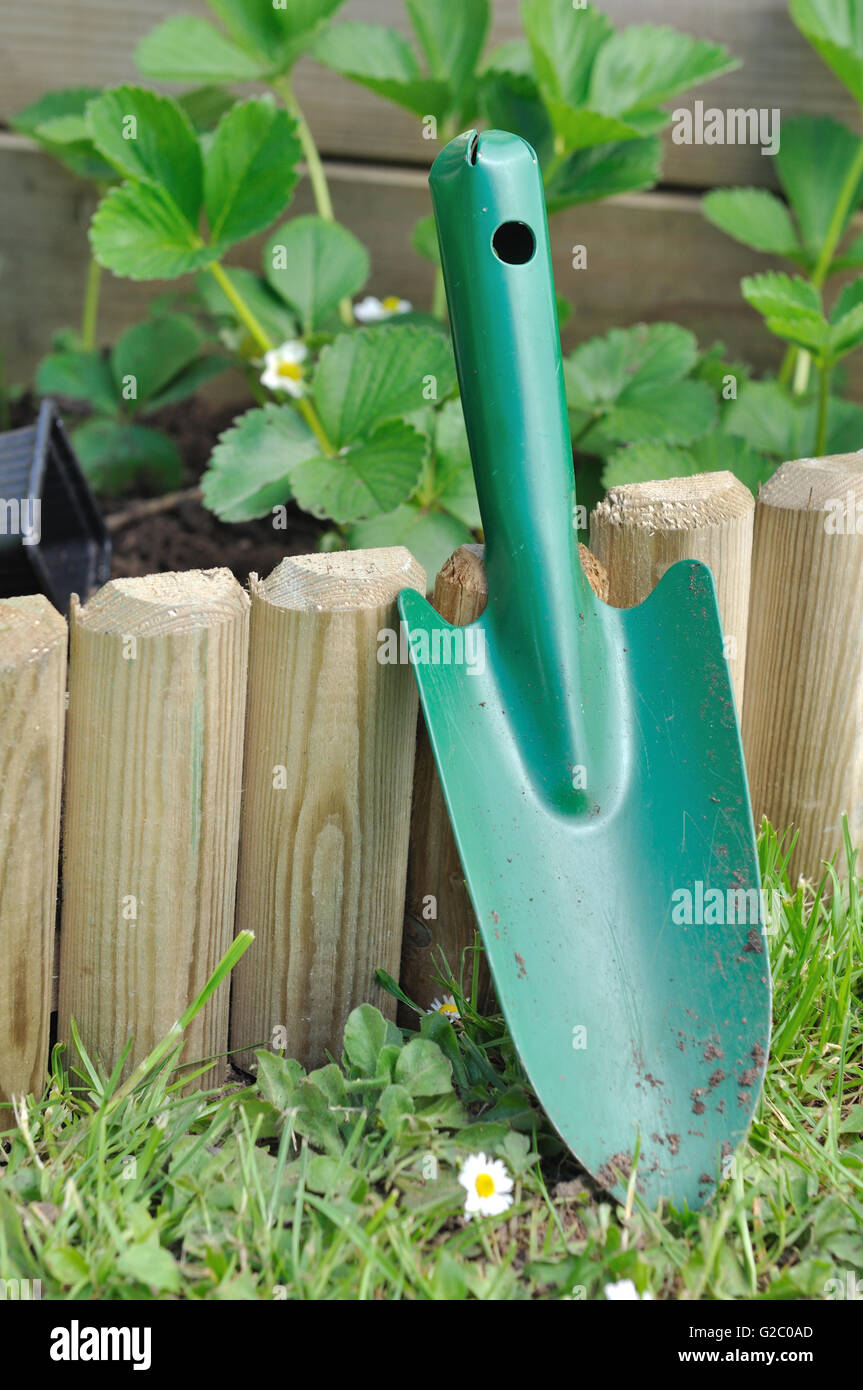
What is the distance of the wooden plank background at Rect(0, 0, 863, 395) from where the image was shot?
Result: 6.72 ft

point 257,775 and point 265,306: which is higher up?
point 265,306

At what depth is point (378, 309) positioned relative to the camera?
1.96 metres

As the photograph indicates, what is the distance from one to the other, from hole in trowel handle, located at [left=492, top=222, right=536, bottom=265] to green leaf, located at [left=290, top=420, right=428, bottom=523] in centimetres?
35

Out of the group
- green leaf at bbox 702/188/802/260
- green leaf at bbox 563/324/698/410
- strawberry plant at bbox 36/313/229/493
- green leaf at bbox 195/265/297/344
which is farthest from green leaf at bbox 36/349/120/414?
Answer: green leaf at bbox 702/188/802/260

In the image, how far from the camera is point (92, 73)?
2121mm

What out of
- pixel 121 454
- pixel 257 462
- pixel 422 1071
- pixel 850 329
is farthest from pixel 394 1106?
pixel 121 454

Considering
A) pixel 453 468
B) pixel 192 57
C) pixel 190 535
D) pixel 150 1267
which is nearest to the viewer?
pixel 150 1267

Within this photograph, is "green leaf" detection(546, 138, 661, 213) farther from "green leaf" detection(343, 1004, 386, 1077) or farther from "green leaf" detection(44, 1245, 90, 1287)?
"green leaf" detection(44, 1245, 90, 1287)

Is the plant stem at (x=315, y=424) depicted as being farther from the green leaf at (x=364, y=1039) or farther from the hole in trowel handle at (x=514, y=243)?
the green leaf at (x=364, y=1039)

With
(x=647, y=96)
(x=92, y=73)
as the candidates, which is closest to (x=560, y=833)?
(x=647, y=96)

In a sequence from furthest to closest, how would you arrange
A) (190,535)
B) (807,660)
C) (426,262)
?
(426,262) → (190,535) → (807,660)

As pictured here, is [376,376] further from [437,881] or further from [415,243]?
[437,881]

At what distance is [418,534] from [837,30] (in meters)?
0.93

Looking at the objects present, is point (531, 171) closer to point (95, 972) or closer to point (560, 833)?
point (560, 833)
